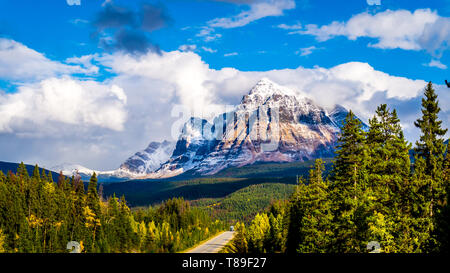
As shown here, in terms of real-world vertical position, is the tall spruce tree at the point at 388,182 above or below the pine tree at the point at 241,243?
above

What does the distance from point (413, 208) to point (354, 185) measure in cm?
642

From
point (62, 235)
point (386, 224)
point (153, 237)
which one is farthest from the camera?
point (153, 237)

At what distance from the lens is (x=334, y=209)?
156 ft

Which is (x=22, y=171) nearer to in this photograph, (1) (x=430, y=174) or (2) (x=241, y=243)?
(2) (x=241, y=243)

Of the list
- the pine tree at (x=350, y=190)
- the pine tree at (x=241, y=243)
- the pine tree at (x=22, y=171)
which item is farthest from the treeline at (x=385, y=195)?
the pine tree at (x=22, y=171)

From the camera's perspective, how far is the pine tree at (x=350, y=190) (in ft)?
140

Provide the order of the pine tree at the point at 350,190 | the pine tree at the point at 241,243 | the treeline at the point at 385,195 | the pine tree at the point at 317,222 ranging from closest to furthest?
the treeline at the point at 385,195 < the pine tree at the point at 350,190 < the pine tree at the point at 317,222 < the pine tree at the point at 241,243

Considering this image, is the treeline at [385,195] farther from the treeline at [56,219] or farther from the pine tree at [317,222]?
the treeline at [56,219]

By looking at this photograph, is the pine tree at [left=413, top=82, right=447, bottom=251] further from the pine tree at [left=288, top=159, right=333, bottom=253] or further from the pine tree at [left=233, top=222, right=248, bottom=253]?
the pine tree at [left=233, top=222, right=248, bottom=253]

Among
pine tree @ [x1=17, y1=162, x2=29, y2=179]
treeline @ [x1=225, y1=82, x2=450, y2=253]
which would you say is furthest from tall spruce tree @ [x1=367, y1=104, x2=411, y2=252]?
pine tree @ [x1=17, y1=162, x2=29, y2=179]
